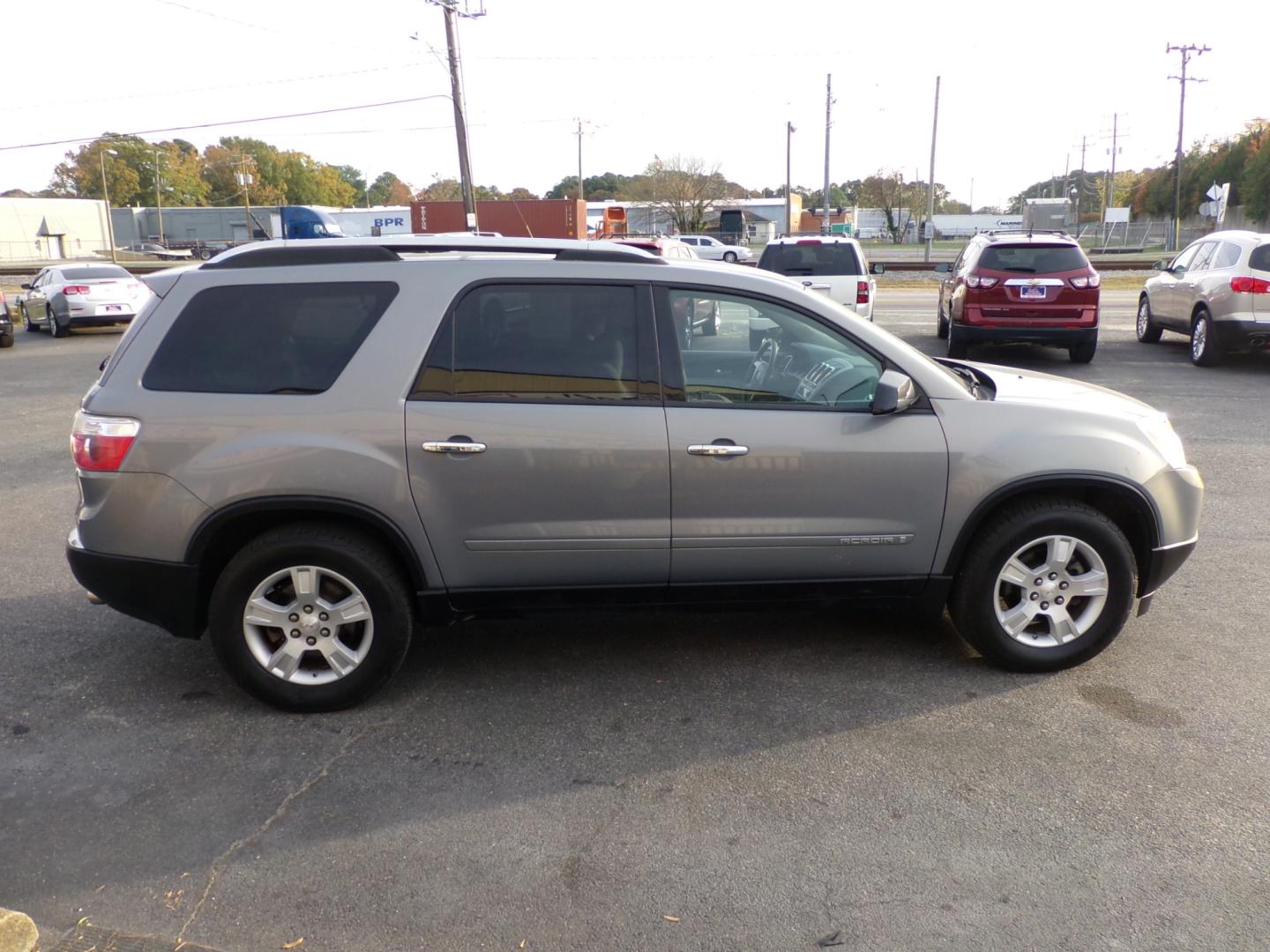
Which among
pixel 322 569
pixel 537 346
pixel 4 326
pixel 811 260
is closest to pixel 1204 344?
pixel 811 260

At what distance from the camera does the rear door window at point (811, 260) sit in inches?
613

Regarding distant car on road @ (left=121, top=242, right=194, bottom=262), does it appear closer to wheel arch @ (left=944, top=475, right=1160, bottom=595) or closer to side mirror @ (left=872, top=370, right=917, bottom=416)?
side mirror @ (left=872, top=370, right=917, bottom=416)

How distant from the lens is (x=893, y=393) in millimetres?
4273

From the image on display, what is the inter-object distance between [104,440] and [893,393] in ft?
10.3

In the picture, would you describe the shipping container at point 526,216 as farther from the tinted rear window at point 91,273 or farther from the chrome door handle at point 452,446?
the chrome door handle at point 452,446

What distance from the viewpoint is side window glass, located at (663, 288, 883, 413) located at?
4.40 metres

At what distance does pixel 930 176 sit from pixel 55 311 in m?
40.2

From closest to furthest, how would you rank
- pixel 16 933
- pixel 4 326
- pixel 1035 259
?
pixel 16 933 < pixel 1035 259 < pixel 4 326

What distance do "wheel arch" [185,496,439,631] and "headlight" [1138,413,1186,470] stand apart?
3141mm

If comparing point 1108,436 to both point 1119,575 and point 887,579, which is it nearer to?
point 1119,575

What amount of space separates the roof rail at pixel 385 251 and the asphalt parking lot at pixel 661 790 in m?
1.53

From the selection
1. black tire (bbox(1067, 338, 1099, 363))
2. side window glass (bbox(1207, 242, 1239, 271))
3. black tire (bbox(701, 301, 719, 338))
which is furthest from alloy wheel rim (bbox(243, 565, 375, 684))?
side window glass (bbox(1207, 242, 1239, 271))

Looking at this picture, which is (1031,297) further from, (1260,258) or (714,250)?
(714,250)

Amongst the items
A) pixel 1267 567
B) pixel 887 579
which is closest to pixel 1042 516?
pixel 887 579
